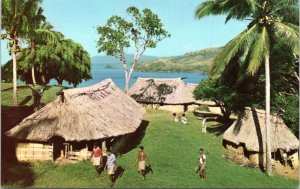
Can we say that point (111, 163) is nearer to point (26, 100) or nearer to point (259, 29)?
point (259, 29)

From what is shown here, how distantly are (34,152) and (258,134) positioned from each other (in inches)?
546

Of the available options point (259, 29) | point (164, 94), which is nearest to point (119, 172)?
point (259, 29)

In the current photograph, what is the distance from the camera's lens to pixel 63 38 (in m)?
44.3

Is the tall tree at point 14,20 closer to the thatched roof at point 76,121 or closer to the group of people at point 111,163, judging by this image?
the thatched roof at point 76,121

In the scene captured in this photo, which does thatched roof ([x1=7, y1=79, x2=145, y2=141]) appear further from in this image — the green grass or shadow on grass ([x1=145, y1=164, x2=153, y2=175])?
shadow on grass ([x1=145, y1=164, x2=153, y2=175])

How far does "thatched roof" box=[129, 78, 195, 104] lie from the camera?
4134cm

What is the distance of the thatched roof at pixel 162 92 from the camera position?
136 ft

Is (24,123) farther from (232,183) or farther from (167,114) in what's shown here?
(167,114)

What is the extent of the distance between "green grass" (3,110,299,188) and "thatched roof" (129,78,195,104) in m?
17.4

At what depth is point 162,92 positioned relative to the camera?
1674 inches

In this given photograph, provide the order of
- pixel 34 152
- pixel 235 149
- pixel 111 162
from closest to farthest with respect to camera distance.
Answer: pixel 111 162, pixel 34 152, pixel 235 149

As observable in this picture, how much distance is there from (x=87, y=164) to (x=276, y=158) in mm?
12632

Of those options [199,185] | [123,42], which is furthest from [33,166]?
[123,42]

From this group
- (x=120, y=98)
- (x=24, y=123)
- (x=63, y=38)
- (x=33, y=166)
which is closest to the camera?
(x=33, y=166)
